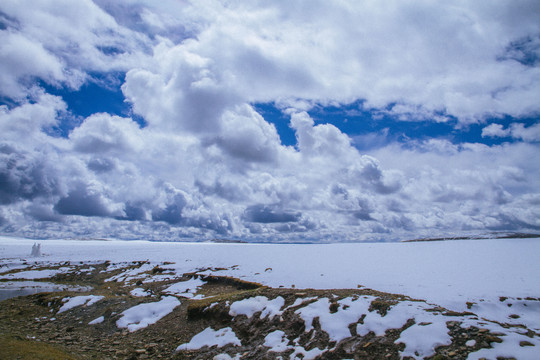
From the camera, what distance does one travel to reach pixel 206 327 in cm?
1680

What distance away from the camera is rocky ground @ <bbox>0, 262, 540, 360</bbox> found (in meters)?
10.9

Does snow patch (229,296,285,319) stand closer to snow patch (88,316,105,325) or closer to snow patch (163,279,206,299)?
snow patch (88,316,105,325)

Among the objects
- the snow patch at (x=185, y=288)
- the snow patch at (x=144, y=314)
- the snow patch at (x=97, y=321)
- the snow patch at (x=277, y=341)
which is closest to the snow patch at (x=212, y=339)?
the snow patch at (x=277, y=341)

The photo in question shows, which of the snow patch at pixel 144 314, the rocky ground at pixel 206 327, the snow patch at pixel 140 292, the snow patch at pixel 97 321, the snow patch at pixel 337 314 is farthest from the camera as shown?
the snow patch at pixel 140 292

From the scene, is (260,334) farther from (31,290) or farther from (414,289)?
(31,290)

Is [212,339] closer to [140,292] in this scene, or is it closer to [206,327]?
[206,327]

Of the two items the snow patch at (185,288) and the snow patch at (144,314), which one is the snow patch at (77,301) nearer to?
the snow patch at (144,314)

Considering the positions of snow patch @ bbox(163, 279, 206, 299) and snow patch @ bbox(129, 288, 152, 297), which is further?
snow patch @ bbox(129, 288, 152, 297)

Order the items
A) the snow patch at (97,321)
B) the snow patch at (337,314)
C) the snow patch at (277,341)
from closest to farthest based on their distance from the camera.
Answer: the snow patch at (277,341), the snow patch at (337,314), the snow patch at (97,321)

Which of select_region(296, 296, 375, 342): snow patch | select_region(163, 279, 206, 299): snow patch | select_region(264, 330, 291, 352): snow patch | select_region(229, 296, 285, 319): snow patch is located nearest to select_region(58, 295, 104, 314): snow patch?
select_region(163, 279, 206, 299): snow patch

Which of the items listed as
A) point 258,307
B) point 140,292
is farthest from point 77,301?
point 258,307

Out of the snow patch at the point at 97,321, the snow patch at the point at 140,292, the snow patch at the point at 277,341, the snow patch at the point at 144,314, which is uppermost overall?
the snow patch at the point at 277,341

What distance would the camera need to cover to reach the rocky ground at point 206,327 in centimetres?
1088

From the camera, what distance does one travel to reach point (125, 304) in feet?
70.1
